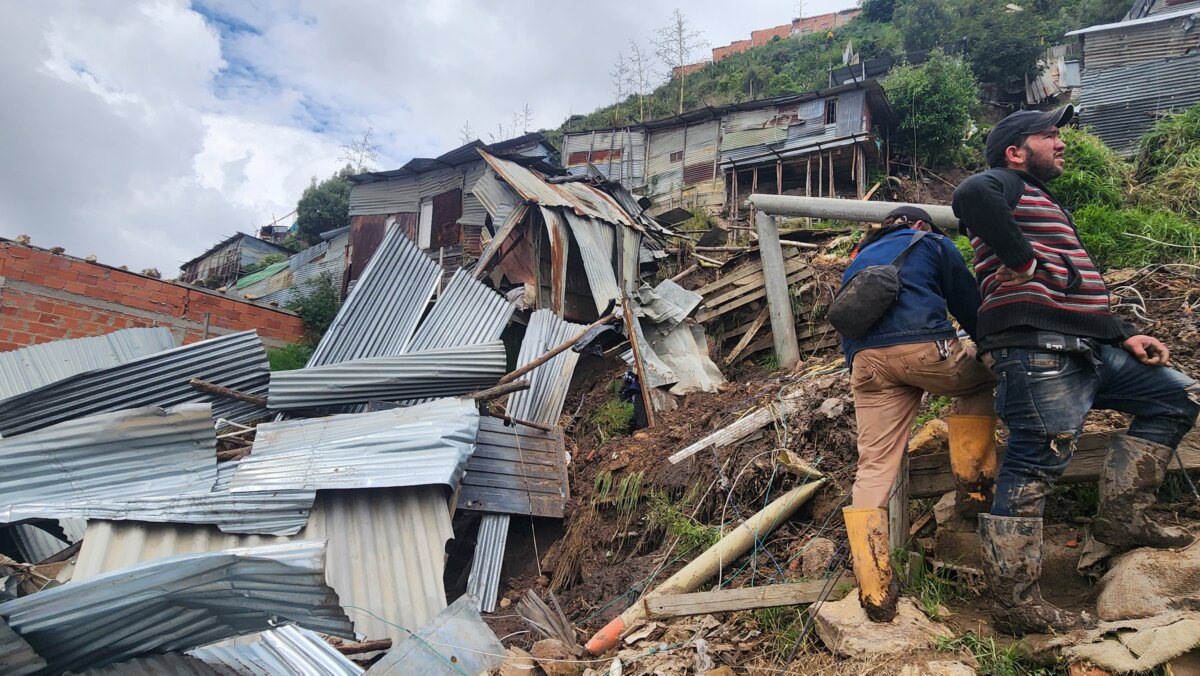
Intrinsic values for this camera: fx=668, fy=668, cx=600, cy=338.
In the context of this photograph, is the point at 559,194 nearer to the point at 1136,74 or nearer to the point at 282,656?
the point at 282,656

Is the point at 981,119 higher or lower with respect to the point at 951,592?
higher

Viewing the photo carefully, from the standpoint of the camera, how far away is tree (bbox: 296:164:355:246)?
25.7m

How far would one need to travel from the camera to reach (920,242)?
306cm

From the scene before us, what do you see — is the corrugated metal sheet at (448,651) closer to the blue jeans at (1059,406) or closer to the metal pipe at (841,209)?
the blue jeans at (1059,406)

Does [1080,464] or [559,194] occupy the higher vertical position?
[559,194]

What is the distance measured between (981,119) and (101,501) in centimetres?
2673

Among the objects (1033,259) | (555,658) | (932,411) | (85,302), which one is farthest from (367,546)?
(85,302)

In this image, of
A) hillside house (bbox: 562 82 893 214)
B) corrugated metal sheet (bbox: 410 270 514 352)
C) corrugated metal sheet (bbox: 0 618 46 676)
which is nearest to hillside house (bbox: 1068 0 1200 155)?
hillside house (bbox: 562 82 893 214)

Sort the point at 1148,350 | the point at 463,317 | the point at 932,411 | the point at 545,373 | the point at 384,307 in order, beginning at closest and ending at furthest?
1. the point at 1148,350
2. the point at 932,411
3. the point at 545,373
4. the point at 463,317
5. the point at 384,307

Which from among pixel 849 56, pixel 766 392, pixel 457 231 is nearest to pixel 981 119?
pixel 849 56

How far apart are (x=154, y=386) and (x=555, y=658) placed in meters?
4.88

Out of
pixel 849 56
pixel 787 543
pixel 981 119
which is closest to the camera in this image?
pixel 787 543

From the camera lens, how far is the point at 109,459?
5.29 metres

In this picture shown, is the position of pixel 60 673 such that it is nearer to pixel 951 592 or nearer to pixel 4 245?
pixel 951 592
